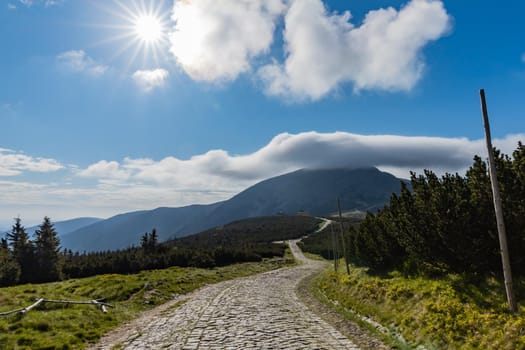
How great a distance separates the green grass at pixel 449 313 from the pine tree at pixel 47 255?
53523mm

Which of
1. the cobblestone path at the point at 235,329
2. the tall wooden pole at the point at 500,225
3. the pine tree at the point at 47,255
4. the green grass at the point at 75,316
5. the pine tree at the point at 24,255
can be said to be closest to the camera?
the tall wooden pole at the point at 500,225

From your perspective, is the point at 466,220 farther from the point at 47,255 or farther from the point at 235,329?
the point at 47,255

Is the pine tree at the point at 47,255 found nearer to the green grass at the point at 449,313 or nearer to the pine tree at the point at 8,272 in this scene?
the pine tree at the point at 8,272

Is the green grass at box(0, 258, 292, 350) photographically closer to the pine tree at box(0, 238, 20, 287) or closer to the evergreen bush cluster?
the evergreen bush cluster

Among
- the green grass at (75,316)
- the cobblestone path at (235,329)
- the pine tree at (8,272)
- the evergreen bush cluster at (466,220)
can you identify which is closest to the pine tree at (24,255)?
→ the pine tree at (8,272)

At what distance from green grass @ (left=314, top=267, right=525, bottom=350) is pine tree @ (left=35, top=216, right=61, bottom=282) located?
5352 centimetres

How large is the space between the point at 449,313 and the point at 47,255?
62.6 meters

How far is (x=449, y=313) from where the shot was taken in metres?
12.4

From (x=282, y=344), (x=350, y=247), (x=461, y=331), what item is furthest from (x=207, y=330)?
(x=350, y=247)

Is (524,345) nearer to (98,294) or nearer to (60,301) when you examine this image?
(60,301)

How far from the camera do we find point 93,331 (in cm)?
1555

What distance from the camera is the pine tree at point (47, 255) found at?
53.0 m

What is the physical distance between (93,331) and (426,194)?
2002 centimetres

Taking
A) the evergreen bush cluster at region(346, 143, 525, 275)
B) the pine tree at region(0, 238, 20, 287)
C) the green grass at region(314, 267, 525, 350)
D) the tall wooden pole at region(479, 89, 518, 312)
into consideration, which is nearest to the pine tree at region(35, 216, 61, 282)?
the pine tree at region(0, 238, 20, 287)
